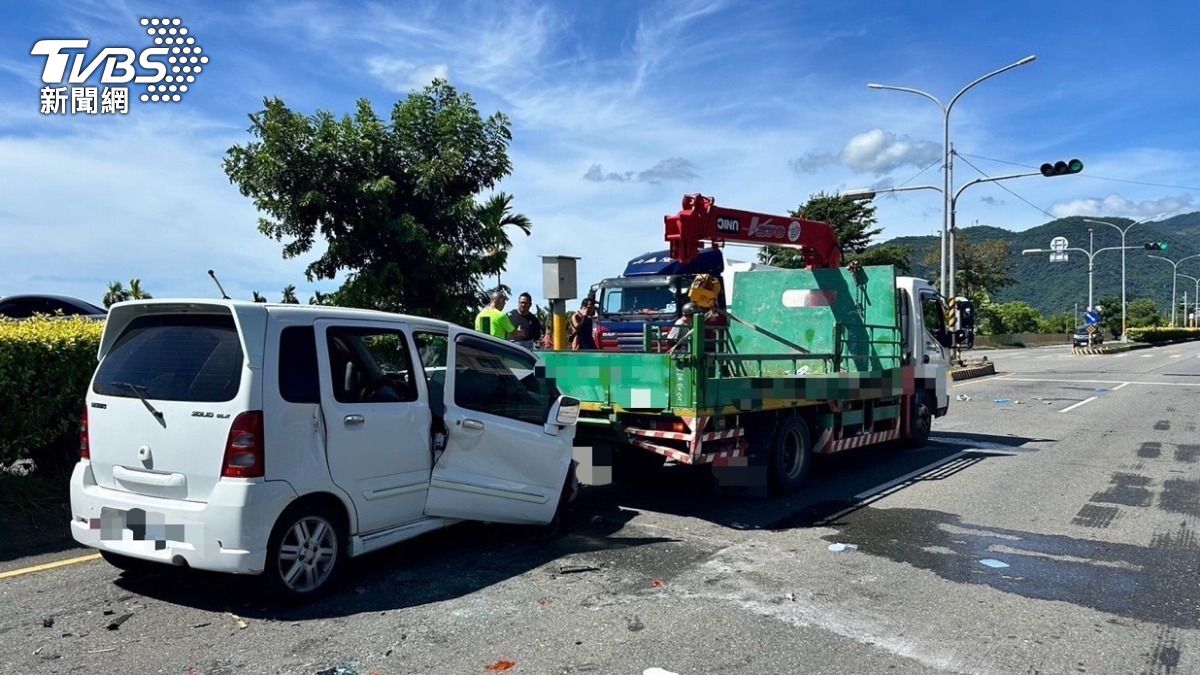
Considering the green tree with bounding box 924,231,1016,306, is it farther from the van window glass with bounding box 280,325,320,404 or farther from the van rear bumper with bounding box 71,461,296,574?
the van rear bumper with bounding box 71,461,296,574

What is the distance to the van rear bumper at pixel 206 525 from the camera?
448cm

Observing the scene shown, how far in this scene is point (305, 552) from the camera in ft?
15.9

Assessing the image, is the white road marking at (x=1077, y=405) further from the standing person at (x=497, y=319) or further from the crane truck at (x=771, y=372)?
the standing person at (x=497, y=319)

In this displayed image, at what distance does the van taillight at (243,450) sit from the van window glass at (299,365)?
0.25 metres

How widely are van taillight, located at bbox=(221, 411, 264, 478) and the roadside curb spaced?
81.4 ft

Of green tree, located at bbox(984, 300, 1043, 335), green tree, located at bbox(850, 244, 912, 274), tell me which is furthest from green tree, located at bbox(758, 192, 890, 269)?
green tree, located at bbox(984, 300, 1043, 335)

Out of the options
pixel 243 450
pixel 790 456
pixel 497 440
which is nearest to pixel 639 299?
pixel 790 456

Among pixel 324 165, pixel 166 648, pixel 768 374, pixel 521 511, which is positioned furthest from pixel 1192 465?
pixel 324 165

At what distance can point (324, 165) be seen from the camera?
1422 centimetres

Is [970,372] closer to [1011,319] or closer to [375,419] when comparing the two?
[375,419]

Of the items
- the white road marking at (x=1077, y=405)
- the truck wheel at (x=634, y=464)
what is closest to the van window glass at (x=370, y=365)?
the truck wheel at (x=634, y=464)

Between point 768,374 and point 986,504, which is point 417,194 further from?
point 986,504

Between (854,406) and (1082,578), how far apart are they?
3.94 metres

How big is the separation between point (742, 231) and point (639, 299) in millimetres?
5027
